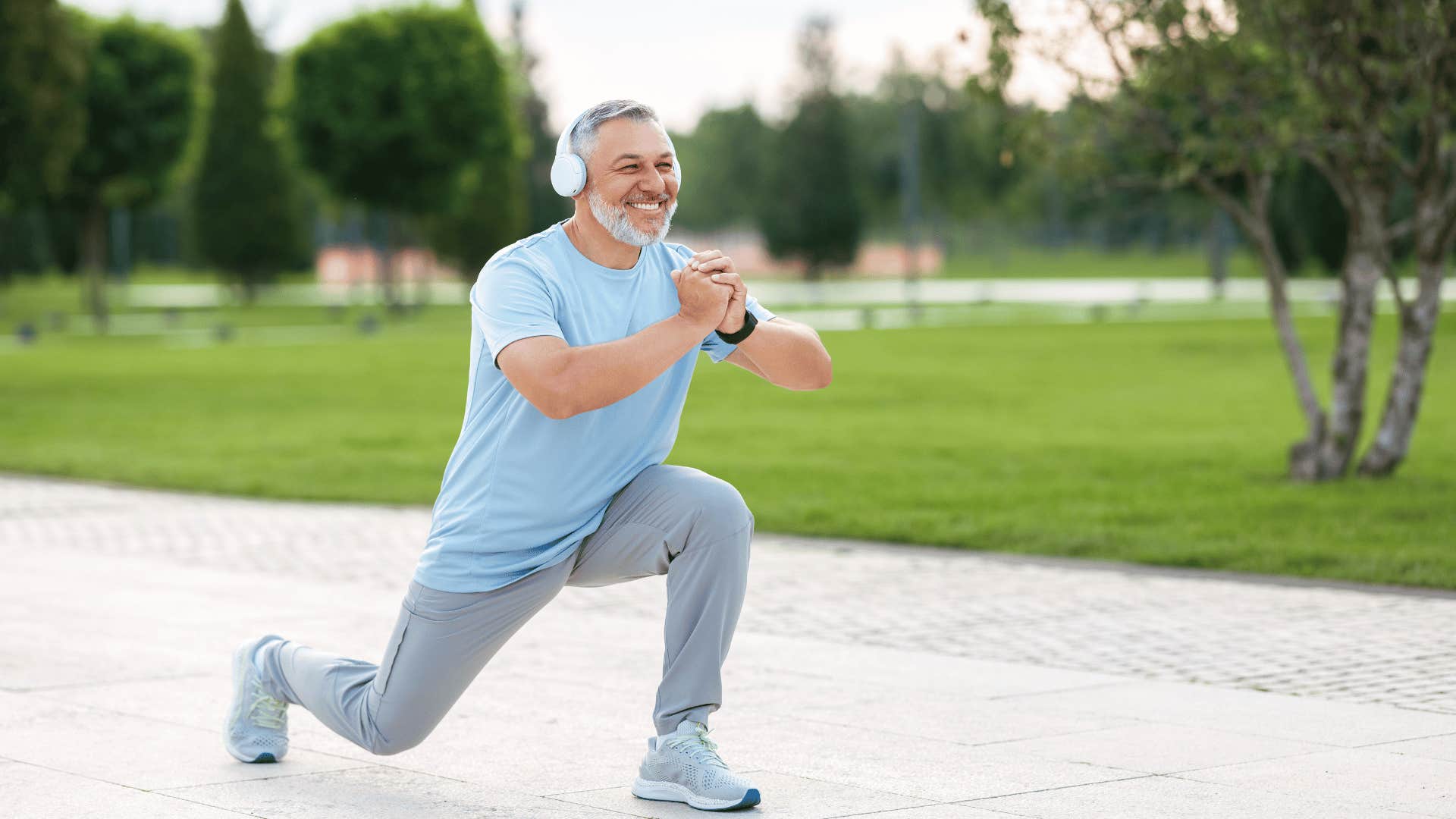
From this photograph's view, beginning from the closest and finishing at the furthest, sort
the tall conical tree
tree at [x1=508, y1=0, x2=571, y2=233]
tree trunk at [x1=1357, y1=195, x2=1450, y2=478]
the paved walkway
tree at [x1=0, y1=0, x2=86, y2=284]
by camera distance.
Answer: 1. the paved walkway
2. tree trunk at [x1=1357, y1=195, x2=1450, y2=478]
3. tree at [x1=0, y1=0, x2=86, y2=284]
4. the tall conical tree
5. tree at [x1=508, y1=0, x2=571, y2=233]

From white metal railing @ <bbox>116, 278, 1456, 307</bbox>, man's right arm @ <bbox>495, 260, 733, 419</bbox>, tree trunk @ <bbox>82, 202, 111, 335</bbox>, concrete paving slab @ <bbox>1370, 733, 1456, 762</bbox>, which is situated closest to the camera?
man's right arm @ <bbox>495, 260, 733, 419</bbox>

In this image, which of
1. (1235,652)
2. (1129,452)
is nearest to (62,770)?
(1235,652)

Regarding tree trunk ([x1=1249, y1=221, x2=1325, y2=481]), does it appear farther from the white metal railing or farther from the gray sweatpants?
the white metal railing

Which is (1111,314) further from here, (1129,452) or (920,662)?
(920,662)

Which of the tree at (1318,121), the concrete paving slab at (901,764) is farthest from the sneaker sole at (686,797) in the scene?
the tree at (1318,121)

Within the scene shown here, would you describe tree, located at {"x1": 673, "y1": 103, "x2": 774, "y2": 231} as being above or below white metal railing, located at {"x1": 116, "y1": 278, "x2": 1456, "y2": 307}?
above

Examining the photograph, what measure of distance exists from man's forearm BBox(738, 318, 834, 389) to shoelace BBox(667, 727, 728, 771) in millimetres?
837

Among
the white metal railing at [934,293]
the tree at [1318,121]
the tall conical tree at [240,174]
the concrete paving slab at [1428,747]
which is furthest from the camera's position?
the tall conical tree at [240,174]

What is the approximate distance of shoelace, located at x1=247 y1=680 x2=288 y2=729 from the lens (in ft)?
16.7

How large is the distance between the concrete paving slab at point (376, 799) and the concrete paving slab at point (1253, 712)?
1899 millimetres

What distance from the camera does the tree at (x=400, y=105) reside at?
149ft

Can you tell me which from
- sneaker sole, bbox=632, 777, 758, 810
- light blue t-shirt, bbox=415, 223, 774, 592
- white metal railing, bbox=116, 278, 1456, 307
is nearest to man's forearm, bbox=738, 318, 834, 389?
light blue t-shirt, bbox=415, 223, 774, 592

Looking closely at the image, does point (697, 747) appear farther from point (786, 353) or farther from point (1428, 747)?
point (1428, 747)

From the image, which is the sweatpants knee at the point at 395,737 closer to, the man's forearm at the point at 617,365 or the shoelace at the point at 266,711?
the shoelace at the point at 266,711
